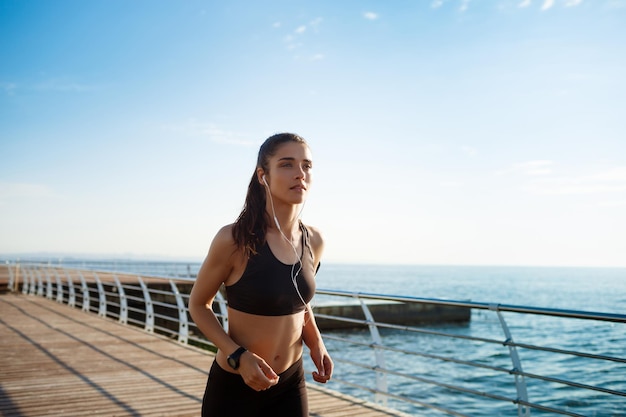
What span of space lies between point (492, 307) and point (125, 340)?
6395 mm

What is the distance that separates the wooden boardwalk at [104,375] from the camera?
459cm

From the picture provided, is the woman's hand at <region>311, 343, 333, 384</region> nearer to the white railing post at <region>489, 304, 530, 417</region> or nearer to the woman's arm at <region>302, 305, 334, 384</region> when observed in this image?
the woman's arm at <region>302, 305, 334, 384</region>

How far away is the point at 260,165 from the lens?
6.06 feet

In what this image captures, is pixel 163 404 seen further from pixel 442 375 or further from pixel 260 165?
pixel 442 375

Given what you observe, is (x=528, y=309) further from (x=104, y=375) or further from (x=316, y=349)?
(x=104, y=375)

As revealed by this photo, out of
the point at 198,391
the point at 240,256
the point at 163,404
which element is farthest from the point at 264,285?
the point at 198,391

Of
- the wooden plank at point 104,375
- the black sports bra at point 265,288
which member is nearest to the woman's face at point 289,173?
the black sports bra at point 265,288

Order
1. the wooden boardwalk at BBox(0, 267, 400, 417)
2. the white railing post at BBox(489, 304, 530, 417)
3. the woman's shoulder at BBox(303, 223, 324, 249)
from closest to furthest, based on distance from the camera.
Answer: the woman's shoulder at BBox(303, 223, 324, 249), the white railing post at BBox(489, 304, 530, 417), the wooden boardwalk at BBox(0, 267, 400, 417)

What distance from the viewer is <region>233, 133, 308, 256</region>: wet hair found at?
66.7 inches

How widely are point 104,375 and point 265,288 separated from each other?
491 cm

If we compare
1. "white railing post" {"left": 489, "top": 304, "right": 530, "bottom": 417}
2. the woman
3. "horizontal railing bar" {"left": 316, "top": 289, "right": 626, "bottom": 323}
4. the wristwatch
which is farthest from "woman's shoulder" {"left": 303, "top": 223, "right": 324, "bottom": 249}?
"white railing post" {"left": 489, "top": 304, "right": 530, "bottom": 417}

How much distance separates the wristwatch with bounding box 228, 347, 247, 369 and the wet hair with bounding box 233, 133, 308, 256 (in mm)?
275

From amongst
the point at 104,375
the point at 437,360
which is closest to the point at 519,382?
the point at 104,375

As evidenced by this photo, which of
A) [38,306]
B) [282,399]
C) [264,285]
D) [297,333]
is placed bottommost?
[38,306]
